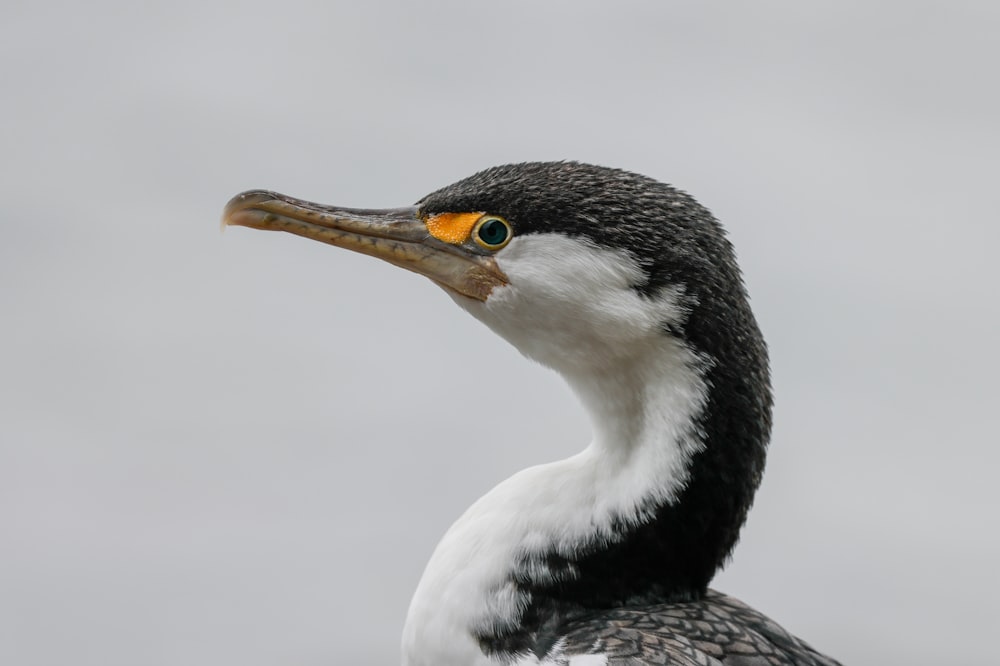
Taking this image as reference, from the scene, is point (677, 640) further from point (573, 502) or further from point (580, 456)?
point (580, 456)

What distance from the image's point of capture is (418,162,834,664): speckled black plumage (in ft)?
10.8

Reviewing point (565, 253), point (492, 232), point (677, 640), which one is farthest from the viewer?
point (492, 232)

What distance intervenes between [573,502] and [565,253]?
57 centimetres

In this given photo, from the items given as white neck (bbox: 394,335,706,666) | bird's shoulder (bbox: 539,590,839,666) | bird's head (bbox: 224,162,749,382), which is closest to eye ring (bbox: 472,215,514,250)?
bird's head (bbox: 224,162,749,382)

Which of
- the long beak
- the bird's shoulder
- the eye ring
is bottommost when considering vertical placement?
the bird's shoulder

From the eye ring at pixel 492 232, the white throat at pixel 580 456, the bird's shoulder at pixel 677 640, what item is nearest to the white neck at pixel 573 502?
the white throat at pixel 580 456

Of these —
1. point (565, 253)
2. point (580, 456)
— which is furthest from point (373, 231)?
point (580, 456)

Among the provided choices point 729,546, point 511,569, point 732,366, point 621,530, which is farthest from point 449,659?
point 732,366

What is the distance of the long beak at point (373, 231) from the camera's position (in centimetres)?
355

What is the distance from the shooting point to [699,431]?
130 inches

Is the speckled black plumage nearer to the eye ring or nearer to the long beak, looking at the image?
the eye ring

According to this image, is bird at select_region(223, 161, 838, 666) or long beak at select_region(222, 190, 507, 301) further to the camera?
long beak at select_region(222, 190, 507, 301)

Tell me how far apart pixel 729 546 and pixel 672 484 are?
25cm

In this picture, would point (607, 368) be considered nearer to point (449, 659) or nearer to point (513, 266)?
point (513, 266)
